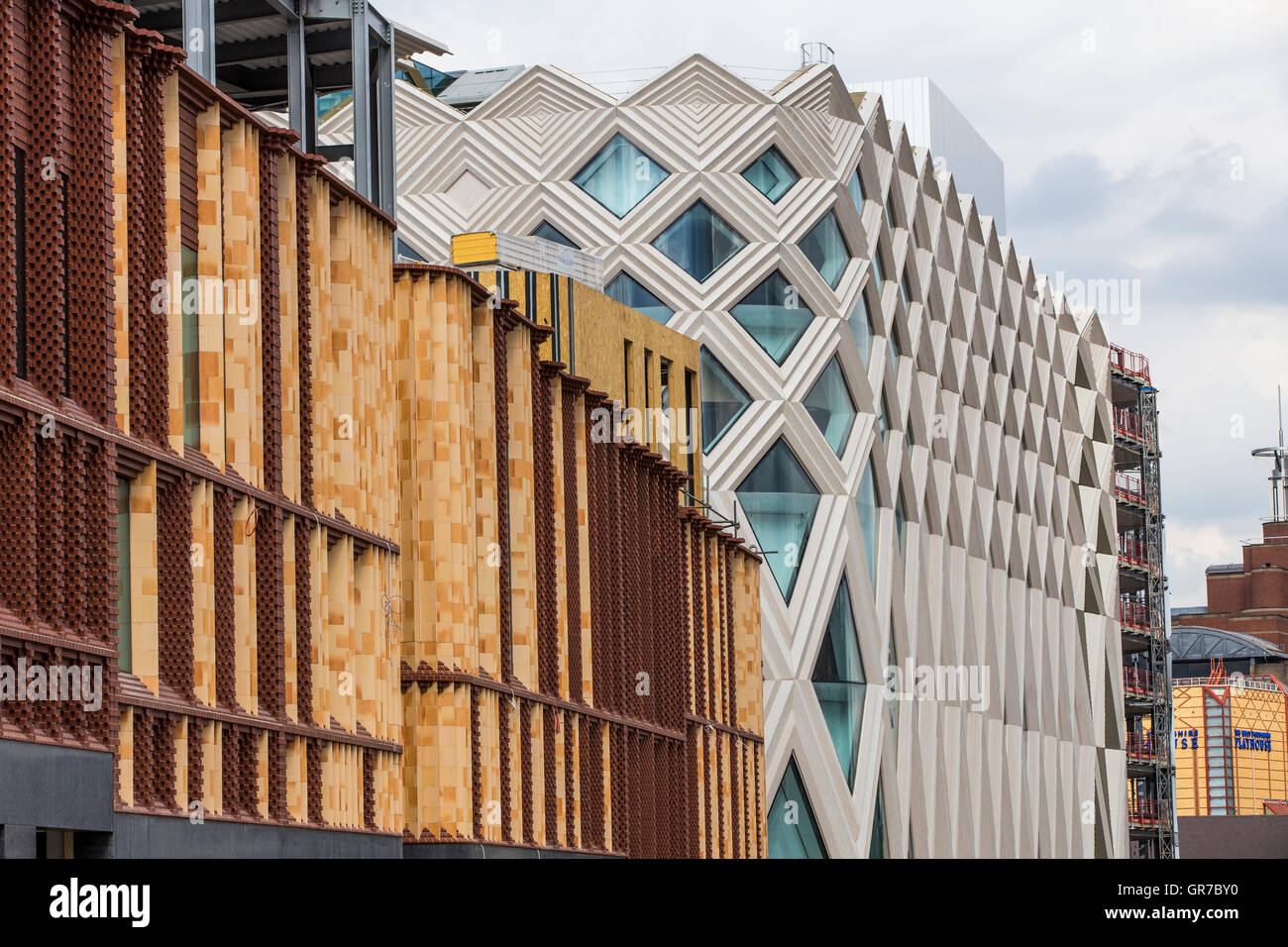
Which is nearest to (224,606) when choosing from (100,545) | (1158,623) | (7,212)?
(100,545)

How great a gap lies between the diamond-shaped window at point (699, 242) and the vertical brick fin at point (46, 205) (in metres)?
37.7

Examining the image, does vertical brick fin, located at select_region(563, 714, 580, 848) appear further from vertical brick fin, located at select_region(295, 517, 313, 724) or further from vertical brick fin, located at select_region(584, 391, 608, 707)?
vertical brick fin, located at select_region(295, 517, 313, 724)

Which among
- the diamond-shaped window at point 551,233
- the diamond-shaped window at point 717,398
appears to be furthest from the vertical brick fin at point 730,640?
the diamond-shaped window at point 551,233


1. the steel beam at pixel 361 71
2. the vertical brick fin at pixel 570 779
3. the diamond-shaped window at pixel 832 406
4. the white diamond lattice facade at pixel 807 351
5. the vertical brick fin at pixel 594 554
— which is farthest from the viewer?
the diamond-shaped window at pixel 832 406

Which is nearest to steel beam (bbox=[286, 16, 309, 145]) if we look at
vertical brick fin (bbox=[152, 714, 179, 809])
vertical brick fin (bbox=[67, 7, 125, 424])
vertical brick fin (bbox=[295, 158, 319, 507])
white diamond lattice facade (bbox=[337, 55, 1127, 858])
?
vertical brick fin (bbox=[295, 158, 319, 507])

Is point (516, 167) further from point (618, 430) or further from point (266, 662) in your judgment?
point (266, 662)

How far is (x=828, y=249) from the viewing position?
187 ft

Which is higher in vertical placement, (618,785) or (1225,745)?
(1225,745)

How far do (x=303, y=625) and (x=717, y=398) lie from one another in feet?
106

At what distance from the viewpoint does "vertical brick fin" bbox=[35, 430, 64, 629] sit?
16906mm

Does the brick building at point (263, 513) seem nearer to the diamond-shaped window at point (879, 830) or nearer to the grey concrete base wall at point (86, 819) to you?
the grey concrete base wall at point (86, 819)

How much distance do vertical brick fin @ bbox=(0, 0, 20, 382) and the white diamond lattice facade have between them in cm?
3741

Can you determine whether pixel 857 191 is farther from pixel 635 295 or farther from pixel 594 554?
pixel 594 554

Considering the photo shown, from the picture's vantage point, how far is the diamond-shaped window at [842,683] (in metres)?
54.7
